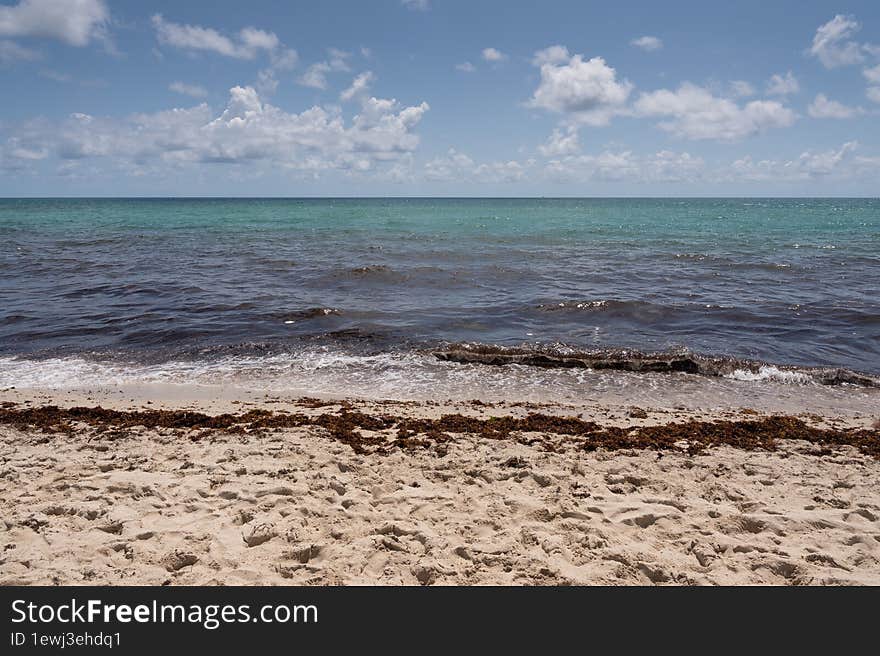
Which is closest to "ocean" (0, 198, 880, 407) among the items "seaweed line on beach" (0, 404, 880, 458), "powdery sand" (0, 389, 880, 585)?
"seaweed line on beach" (0, 404, 880, 458)

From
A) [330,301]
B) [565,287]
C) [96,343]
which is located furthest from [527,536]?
[565,287]

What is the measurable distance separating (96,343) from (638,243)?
32.3 metres

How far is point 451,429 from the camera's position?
6.99 meters

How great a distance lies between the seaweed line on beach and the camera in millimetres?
6535

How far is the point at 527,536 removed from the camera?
14.9 ft

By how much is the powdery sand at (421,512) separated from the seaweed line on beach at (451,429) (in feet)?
0.59

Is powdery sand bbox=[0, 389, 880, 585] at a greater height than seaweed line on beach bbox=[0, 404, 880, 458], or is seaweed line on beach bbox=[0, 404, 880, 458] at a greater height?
seaweed line on beach bbox=[0, 404, 880, 458]

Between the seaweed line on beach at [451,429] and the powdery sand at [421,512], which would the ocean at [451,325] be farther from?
the powdery sand at [421,512]

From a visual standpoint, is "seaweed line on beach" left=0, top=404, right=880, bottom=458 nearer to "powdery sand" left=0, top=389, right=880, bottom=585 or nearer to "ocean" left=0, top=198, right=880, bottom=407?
"powdery sand" left=0, top=389, right=880, bottom=585

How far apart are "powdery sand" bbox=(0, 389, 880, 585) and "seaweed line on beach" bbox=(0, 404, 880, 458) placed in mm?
179

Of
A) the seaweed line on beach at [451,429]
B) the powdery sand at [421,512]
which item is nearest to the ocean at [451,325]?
the seaweed line on beach at [451,429]

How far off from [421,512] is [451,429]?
83.8 inches
